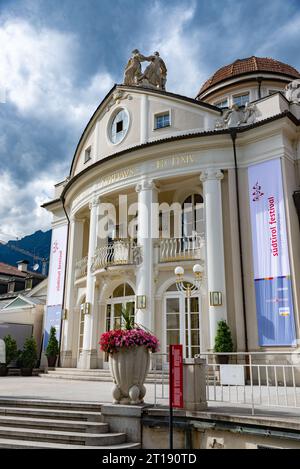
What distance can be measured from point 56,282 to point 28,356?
3.79m

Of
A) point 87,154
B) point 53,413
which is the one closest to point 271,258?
point 53,413

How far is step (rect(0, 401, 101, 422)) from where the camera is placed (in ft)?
23.2

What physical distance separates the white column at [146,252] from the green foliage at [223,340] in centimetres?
272

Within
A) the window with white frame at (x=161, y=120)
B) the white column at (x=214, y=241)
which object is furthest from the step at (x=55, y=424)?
the window with white frame at (x=161, y=120)

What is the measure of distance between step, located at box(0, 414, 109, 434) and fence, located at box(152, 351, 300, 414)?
1085mm

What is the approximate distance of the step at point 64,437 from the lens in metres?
6.36

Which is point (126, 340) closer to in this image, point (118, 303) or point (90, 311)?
point (118, 303)

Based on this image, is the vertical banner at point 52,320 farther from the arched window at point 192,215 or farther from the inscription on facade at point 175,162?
A: the inscription on facade at point 175,162

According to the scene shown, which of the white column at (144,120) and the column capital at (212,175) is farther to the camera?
the white column at (144,120)

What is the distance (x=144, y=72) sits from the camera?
19.6 m

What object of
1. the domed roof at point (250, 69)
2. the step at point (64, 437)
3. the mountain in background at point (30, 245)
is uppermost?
the mountain in background at point (30, 245)
